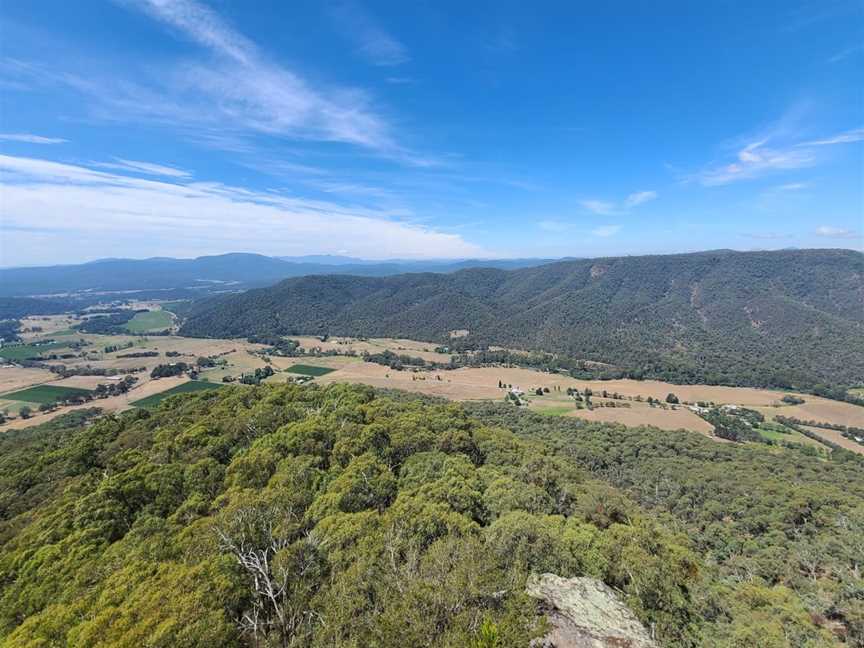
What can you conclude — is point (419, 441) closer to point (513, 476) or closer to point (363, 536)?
point (513, 476)

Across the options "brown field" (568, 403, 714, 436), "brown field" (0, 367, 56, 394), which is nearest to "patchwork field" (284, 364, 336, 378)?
"brown field" (0, 367, 56, 394)

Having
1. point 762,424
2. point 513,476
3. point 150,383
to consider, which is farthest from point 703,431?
point 150,383

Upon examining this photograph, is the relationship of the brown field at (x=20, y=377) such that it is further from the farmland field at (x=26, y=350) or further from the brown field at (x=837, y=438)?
the brown field at (x=837, y=438)

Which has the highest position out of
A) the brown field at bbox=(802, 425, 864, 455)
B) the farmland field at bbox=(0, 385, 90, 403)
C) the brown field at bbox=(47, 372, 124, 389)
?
the farmland field at bbox=(0, 385, 90, 403)

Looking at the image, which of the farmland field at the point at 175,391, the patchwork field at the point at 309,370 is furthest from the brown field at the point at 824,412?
the farmland field at the point at 175,391

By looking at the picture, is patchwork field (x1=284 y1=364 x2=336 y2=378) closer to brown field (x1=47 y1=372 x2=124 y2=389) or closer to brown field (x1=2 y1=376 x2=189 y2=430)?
brown field (x1=2 y1=376 x2=189 y2=430)

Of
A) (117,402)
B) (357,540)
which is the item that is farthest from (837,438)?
(117,402)
